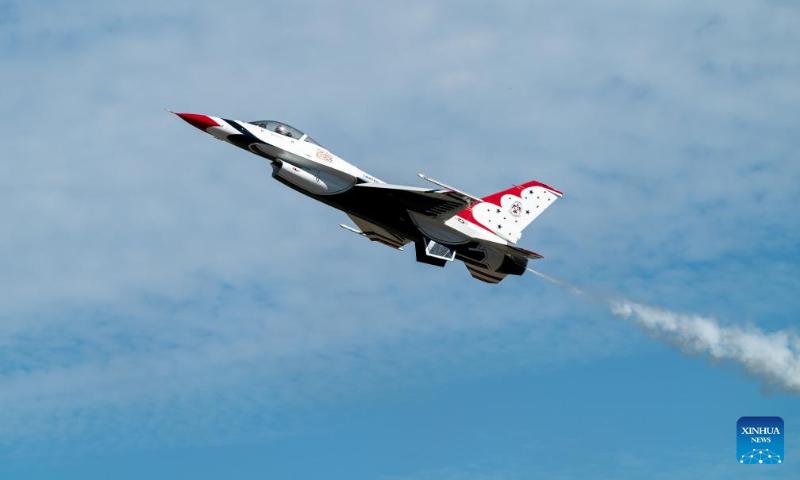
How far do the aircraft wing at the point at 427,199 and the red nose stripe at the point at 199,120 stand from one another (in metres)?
6.13

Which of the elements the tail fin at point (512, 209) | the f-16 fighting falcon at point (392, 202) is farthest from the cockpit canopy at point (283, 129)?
the tail fin at point (512, 209)

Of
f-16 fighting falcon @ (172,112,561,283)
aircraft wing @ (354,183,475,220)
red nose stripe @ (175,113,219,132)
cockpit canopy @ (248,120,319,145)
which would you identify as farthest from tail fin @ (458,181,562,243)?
red nose stripe @ (175,113,219,132)

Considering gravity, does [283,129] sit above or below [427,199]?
above

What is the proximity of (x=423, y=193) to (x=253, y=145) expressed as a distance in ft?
22.6

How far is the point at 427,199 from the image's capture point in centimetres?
4181

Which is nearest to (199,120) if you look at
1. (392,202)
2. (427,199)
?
(392,202)

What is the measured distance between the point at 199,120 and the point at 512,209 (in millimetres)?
13286

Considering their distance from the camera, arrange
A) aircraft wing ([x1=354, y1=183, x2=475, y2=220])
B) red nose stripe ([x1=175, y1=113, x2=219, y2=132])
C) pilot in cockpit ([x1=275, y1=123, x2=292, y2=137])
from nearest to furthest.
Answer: aircraft wing ([x1=354, y1=183, x2=475, y2=220]) < red nose stripe ([x1=175, y1=113, x2=219, y2=132]) < pilot in cockpit ([x1=275, y1=123, x2=292, y2=137])

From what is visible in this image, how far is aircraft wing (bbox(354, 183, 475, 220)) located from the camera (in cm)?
4125

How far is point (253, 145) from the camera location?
4247 cm

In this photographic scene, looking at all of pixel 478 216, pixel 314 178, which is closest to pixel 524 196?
pixel 478 216

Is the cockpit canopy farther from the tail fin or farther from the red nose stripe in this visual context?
the tail fin

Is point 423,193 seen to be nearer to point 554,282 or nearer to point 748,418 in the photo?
point 554,282

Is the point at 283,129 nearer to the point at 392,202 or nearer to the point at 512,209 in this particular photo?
the point at 392,202
